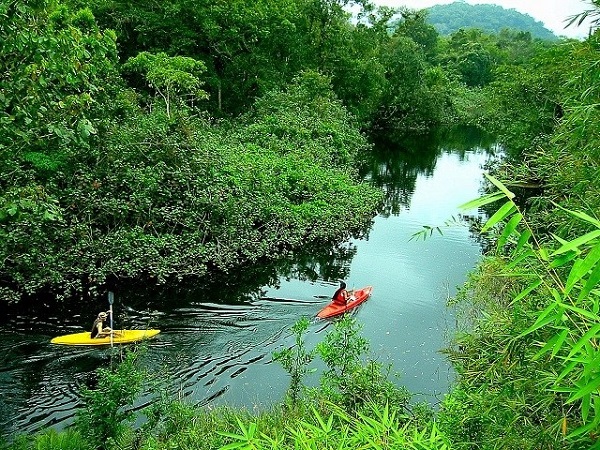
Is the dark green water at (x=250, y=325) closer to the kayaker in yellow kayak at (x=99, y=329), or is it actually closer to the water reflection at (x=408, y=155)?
the kayaker in yellow kayak at (x=99, y=329)

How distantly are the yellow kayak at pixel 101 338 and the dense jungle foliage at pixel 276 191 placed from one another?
1.45m

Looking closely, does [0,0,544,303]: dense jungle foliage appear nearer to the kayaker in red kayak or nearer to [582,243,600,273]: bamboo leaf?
the kayaker in red kayak

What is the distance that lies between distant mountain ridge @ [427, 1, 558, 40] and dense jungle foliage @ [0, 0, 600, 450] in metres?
136

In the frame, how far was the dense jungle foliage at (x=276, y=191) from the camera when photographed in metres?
3.03

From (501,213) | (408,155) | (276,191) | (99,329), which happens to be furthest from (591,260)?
(408,155)

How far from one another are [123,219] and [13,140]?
7.47 metres

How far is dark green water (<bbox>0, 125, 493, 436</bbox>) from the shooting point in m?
8.55

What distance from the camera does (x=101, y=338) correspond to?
945cm

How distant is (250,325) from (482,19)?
179 meters

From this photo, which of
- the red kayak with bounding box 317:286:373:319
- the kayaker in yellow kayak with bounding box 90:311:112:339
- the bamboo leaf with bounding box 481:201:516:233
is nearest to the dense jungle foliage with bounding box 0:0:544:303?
the kayaker in yellow kayak with bounding box 90:311:112:339

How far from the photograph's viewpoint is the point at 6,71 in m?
4.55

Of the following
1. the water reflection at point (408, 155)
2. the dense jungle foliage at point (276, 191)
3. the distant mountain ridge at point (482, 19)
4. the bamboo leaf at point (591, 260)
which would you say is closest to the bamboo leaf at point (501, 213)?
the dense jungle foliage at point (276, 191)

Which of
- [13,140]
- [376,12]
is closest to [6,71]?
[13,140]

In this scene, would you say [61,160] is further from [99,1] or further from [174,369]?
[99,1]
